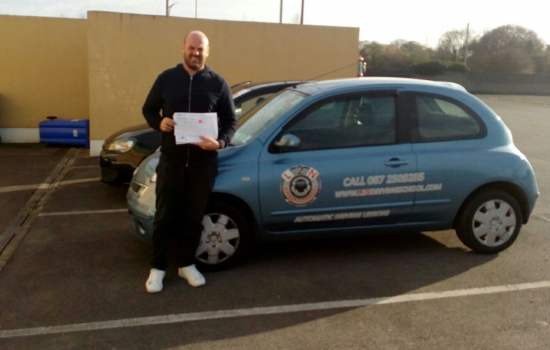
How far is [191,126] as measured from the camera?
14.7 feet

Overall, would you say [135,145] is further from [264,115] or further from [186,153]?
[186,153]

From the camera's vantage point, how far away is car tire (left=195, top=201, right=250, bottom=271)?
5.04 m

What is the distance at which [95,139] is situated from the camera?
11.7 m

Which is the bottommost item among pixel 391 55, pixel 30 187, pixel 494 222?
pixel 30 187

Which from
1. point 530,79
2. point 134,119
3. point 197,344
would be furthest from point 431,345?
point 530,79

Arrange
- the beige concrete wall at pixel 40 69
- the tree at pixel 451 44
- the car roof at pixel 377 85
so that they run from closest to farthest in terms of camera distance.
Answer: the car roof at pixel 377 85, the beige concrete wall at pixel 40 69, the tree at pixel 451 44

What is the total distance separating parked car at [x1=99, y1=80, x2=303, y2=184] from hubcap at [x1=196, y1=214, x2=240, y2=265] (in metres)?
2.82

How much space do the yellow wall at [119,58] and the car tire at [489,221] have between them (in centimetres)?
751

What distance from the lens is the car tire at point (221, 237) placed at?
5043mm

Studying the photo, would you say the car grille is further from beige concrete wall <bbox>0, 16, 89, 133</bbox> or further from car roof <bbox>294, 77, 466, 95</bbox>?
beige concrete wall <bbox>0, 16, 89, 133</bbox>

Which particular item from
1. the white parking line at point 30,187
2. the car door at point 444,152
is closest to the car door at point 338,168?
the car door at point 444,152

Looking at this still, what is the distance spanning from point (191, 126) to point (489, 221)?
296 centimetres

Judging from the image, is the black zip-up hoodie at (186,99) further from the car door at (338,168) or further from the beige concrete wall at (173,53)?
the beige concrete wall at (173,53)

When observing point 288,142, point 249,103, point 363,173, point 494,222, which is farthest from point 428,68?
point 288,142
